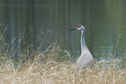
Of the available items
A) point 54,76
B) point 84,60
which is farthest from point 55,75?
point 84,60

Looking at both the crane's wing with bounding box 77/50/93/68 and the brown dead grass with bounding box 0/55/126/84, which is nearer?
the brown dead grass with bounding box 0/55/126/84

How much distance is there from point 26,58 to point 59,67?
2658mm

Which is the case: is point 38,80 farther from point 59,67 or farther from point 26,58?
point 26,58

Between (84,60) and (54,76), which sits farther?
(84,60)

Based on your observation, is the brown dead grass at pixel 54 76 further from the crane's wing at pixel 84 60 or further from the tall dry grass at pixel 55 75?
the crane's wing at pixel 84 60

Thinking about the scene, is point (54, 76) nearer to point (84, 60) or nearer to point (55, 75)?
point (55, 75)

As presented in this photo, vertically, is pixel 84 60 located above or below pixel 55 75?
below

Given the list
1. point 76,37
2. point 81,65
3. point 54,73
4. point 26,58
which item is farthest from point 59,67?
point 76,37

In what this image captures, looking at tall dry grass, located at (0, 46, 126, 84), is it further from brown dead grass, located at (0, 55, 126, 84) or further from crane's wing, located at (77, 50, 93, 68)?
crane's wing, located at (77, 50, 93, 68)

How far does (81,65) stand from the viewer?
336 inches

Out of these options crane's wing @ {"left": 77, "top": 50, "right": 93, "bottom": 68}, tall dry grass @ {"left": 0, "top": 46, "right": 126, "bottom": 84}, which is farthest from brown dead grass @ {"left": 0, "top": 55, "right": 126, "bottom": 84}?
crane's wing @ {"left": 77, "top": 50, "right": 93, "bottom": 68}

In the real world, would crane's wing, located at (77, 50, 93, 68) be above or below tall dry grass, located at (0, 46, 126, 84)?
below

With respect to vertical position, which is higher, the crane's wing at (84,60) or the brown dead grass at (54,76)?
the brown dead grass at (54,76)

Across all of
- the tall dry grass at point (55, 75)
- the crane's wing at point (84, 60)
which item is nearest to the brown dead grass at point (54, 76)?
the tall dry grass at point (55, 75)
